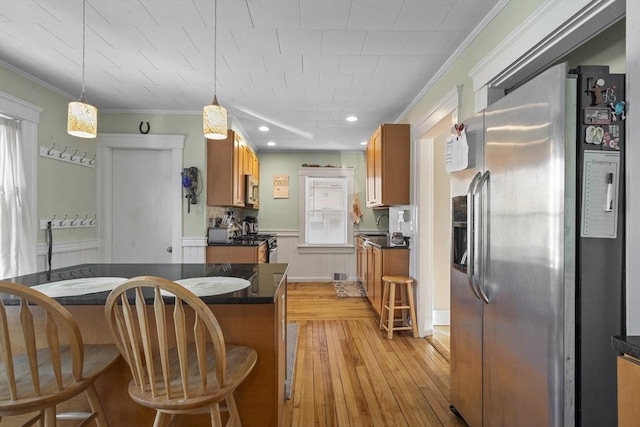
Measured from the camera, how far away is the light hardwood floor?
6.88 feet

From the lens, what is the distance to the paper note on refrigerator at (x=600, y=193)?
47.9 inches

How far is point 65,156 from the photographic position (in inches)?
135

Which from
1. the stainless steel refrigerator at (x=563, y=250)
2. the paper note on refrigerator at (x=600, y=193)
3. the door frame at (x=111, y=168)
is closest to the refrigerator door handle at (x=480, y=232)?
the stainless steel refrigerator at (x=563, y=250)

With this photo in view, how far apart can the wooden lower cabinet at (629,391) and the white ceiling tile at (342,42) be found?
221 centimetres

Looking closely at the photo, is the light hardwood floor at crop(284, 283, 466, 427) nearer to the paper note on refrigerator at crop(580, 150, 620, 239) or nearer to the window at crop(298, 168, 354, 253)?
the paper note on refrigerator at crop(580, 150, 620, 239)

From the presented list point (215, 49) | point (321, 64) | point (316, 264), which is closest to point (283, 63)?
point (321, 64)

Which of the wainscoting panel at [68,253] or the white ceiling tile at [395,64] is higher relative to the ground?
the white ceiling tile at [395,64]

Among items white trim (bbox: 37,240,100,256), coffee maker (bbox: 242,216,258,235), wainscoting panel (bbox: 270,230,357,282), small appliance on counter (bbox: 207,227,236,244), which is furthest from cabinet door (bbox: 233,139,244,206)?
wainscoting panel (bbox: 270,230,357,282)

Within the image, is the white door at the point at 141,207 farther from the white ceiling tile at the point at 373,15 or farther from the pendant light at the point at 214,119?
the white ceiling tile at the point at 373,15

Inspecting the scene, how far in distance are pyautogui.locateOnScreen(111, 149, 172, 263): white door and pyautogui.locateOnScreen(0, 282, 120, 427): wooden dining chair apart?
2704mm

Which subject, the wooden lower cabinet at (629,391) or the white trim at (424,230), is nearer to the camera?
the wooden lower cabinet at (629,391)

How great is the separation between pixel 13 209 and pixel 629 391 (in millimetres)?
3954

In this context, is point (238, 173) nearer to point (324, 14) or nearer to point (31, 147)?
point (31, 147)

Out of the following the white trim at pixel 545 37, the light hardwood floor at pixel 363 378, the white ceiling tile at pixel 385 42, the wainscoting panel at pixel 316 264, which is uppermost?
the white ceiling tile at pixel 385 42
